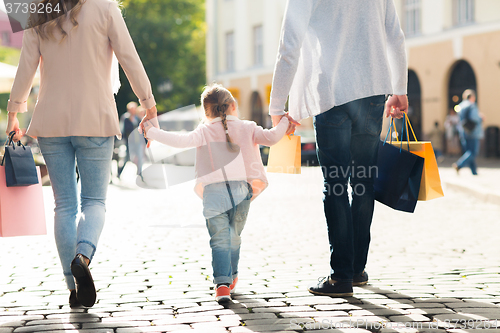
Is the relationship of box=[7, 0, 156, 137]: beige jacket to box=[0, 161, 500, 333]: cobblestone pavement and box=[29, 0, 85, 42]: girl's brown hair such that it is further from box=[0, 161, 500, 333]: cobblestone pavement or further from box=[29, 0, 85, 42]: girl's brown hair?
box=[0, 161, 500, 333]: cobblestone pavement

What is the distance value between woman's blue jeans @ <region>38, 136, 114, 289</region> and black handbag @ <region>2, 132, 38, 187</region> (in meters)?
0.28

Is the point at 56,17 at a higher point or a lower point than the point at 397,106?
higher

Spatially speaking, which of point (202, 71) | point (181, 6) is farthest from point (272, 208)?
point (202, 71)

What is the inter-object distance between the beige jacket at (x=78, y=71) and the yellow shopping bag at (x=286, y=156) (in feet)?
3.05

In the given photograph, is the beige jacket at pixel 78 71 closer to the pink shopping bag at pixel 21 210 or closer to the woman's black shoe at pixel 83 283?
the pink shopping bag at pixel 21 210

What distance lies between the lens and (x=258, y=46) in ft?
Result: 107

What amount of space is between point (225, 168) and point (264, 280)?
912 millimetres

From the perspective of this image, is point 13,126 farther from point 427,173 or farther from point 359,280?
point 427,173

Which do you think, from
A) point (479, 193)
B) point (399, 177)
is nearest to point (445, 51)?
point (479, 193)

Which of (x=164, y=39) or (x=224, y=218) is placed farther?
(x=164, y=39)

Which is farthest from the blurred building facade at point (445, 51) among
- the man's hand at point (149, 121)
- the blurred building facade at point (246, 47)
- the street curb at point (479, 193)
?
the man's hand at point (149, 121)

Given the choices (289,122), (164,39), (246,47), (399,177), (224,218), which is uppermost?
(164,39)

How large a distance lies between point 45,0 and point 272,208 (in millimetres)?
6009

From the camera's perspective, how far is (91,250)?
3.34m
